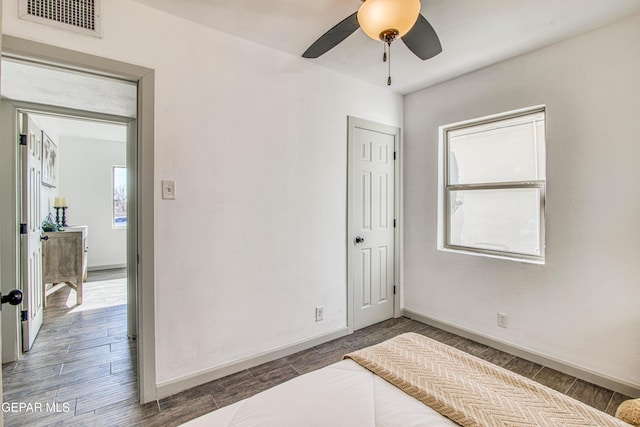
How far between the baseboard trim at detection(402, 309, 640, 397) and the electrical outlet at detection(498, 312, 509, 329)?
15 centimetres

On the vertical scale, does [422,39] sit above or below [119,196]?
above

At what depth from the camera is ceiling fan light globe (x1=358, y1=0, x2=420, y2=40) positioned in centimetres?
139

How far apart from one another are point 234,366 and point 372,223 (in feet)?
6.16

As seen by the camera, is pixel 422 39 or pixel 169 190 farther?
pixel 169 190

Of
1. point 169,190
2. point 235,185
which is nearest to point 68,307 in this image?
point 169,190

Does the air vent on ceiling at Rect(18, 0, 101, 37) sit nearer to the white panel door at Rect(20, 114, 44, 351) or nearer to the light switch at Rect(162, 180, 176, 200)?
the light switch at Rect(162, 180, 176, 200)

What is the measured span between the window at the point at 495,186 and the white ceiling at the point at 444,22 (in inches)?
24.5

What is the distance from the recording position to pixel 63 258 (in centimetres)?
390

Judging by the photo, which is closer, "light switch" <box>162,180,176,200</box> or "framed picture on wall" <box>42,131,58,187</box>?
"light switch" <box>162,180,176,200</box>

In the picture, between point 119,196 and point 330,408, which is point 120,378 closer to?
point 330,408

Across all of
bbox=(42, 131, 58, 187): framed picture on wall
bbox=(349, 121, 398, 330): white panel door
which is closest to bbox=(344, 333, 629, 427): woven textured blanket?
bbox=(349, 121, 398, 330): white panel door

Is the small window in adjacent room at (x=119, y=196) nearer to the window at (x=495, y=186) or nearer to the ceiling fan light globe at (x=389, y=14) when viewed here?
the window at (x=495, y=186)

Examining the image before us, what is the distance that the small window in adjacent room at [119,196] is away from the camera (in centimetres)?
612

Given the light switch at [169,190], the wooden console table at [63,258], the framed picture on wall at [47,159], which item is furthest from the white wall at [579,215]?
the framed picture on wall at [47,159]
